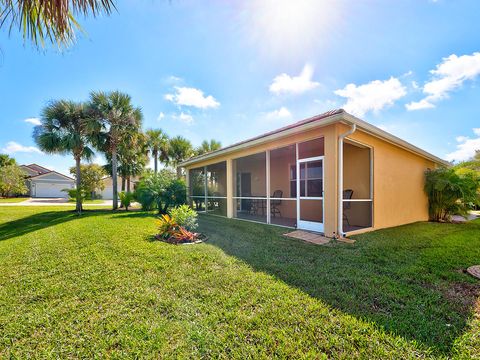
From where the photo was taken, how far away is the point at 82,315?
2.28 meters

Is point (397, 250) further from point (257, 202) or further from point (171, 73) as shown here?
point (171, 73)

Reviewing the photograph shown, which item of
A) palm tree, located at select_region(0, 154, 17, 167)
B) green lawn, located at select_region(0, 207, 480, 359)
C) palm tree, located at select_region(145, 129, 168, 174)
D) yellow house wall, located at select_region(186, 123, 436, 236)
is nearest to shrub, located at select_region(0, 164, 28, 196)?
palm tree, located at select_region(0, 154, 17, 167)

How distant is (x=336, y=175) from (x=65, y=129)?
15538mm

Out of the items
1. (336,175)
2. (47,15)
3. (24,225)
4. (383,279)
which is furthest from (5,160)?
(383,279)

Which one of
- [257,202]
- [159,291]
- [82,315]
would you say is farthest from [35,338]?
[257,202]

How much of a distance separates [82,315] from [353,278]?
3.52m

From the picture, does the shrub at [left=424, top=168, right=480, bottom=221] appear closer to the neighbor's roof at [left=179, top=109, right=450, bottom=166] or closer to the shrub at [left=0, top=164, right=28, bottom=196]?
the neighbor's roof at [left=179, top=109, right=450, bottom=166]

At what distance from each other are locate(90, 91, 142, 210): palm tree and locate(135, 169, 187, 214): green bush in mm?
4295

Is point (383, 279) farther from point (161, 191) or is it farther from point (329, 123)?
point (161, 191)

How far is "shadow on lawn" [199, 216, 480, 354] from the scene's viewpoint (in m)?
2.10

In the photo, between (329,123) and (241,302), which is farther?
(329,123)

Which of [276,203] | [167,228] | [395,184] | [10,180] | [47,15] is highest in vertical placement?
[47,15]

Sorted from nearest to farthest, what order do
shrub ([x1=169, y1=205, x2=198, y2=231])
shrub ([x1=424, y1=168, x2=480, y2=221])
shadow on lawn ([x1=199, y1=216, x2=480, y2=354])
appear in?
shadow on lawn ([x1=199, y1=216, x2=480, y2=354]) → shrub ([x1=169, y1=205, x2=198, y2=231]) → shrub ([x1=424, y1=168, x2=480, y2=221])

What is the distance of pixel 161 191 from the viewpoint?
10.8 m
